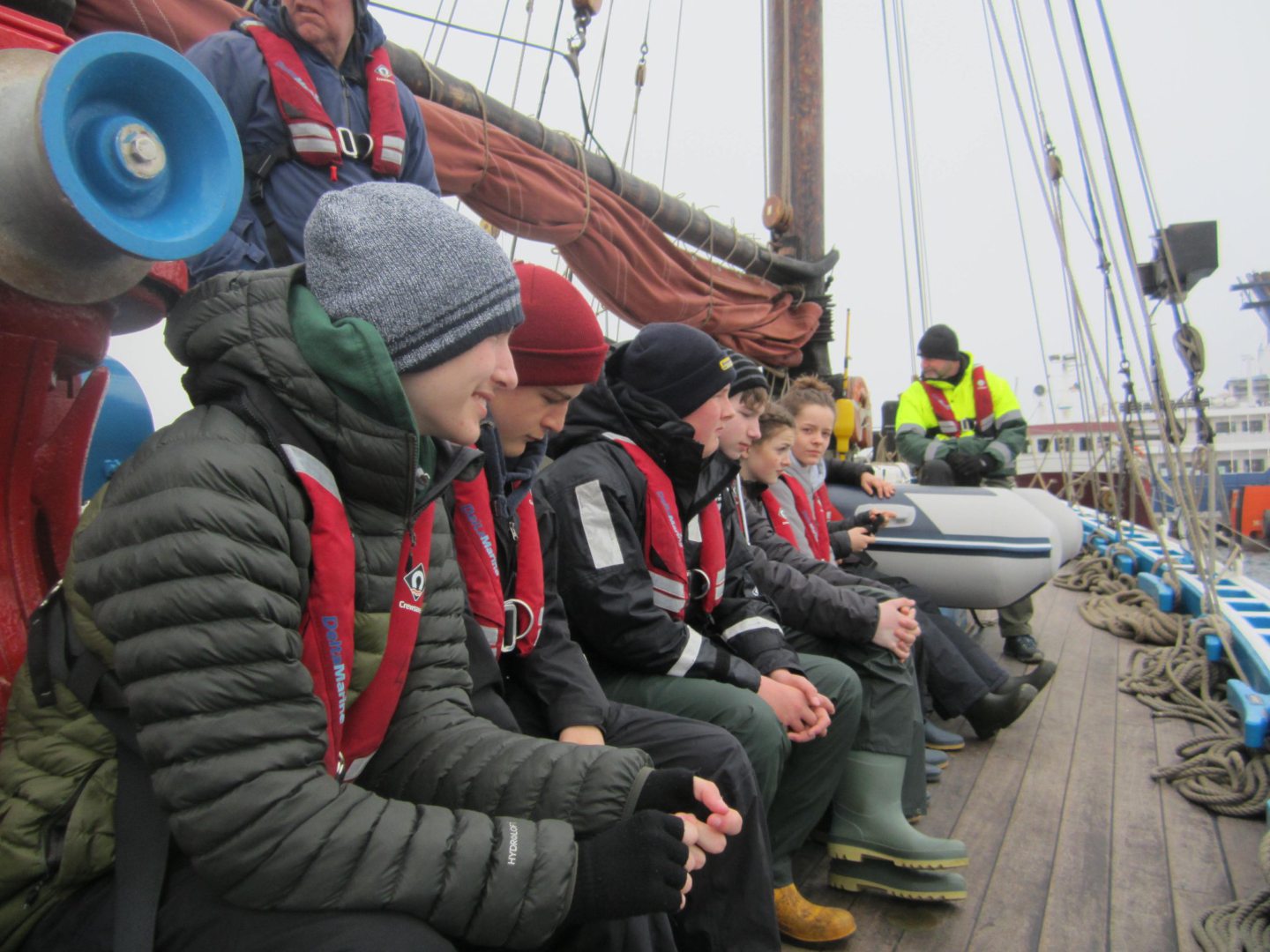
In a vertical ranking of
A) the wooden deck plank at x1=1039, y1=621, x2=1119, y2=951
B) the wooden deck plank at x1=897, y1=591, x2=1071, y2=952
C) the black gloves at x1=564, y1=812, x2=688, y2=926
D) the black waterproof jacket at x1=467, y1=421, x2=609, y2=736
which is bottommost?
the wooden deck plank at x1=1039, y1=621, x2=1119, y2=951

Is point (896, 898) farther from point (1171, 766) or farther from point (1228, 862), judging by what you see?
point (1171, 766)

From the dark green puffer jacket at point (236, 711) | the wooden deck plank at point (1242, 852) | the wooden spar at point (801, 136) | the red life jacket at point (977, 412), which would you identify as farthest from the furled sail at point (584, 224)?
the wooden deck plank at point (1242, 852)

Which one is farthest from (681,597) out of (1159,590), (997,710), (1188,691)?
(1159,590)

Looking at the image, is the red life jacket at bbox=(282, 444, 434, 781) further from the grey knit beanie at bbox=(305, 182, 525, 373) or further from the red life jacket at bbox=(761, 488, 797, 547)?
the red life jacket at bbox=(761, 488, 797, 547)

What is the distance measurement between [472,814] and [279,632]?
28cm

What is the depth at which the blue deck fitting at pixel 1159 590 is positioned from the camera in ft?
15.6

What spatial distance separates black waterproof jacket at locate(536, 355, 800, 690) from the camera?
6.31ft

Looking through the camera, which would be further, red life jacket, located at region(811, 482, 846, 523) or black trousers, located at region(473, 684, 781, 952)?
red life jacket, located at region(811, 482, 846, 523)

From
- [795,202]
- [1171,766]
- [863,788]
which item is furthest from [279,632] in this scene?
[795,202]

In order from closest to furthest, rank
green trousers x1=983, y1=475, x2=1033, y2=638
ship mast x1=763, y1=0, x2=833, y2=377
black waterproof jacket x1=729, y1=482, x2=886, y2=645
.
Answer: black waterproof jacket x1=729, y1=482, x2=886, y2=645, green trousers x1=983, y1=475, x2=1033, y2=638, ship mast x1=763, y1=0, x2=833, y2=377

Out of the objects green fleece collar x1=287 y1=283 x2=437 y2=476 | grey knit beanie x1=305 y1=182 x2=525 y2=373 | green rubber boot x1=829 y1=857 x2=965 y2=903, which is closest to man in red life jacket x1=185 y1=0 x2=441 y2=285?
grey knit beanie x1=305 y1=182 x2=525 y2=373

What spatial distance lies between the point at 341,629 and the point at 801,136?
552 centimetres

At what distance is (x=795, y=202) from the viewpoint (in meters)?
5.94

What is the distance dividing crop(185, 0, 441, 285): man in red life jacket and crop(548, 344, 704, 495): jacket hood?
665 mm
